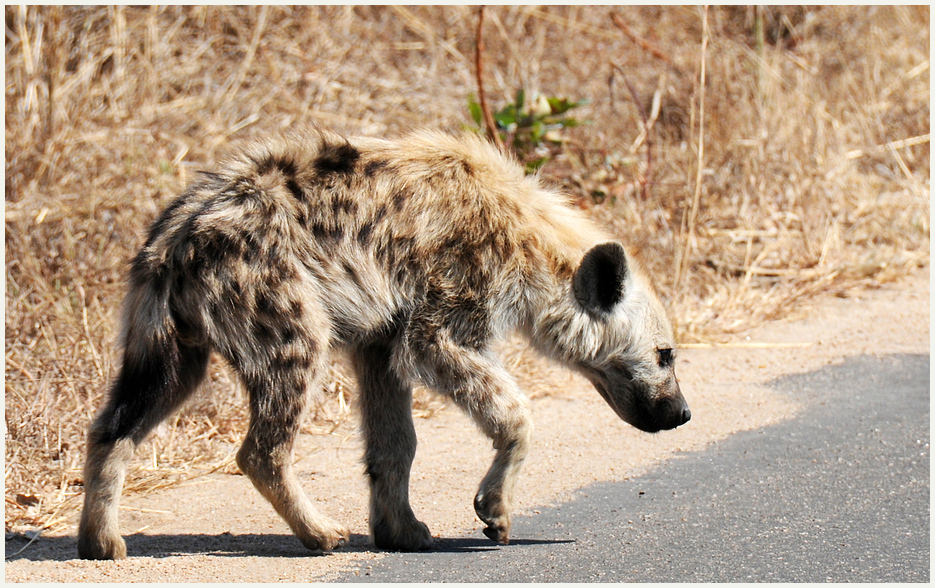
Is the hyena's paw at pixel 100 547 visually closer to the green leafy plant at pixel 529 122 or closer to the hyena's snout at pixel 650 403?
the hyena's snout at pixel 650 403

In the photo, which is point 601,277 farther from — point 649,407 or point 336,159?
point 336,159

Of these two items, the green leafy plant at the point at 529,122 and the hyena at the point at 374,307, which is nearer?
the hyena at the point at 374,307

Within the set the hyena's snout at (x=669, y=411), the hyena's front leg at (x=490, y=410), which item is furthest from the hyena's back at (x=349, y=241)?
the hyena's snout at (x=669, y=411)

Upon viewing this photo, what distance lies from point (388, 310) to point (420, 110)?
4984mm

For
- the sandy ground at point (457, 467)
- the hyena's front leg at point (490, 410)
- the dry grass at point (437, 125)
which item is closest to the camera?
the sandy ground at point (457, 467)

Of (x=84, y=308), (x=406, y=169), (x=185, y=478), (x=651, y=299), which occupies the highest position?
(x=406, y=169)

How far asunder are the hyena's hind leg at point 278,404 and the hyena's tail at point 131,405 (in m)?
0.24

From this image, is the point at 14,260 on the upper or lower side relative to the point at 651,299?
lower

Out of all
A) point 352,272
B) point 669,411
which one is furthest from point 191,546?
point 669,411

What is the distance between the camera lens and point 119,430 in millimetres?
3232

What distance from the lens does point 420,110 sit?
8.16 metres

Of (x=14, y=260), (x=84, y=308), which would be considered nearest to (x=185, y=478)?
(x=84, y=308)

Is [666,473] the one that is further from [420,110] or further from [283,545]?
[420,110]

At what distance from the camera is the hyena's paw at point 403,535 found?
355cm
